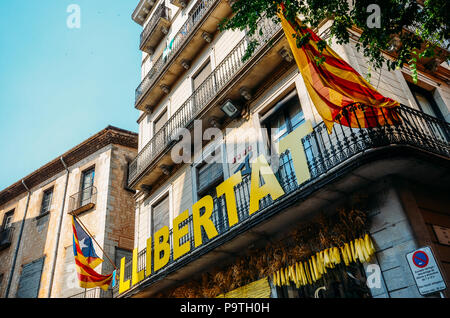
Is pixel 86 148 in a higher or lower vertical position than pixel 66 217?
higher

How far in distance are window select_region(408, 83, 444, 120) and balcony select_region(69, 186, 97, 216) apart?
1359 cm

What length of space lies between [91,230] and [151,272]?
20.9 ft

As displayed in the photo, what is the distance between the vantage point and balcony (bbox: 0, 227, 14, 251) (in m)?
20.0

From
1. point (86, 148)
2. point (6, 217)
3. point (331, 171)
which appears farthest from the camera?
point (6, 217)

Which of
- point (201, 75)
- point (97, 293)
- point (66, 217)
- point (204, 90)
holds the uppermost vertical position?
point (201, 75)

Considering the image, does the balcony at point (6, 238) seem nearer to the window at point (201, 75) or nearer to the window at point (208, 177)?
the window at point (208, 177)

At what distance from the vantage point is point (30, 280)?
1716 centimetres

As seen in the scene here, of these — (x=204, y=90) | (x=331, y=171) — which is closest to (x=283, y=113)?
(x=331, y=171)

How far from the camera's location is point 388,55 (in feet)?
33.7

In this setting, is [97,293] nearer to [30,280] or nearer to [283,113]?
[30,280]

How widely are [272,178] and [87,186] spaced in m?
12.7

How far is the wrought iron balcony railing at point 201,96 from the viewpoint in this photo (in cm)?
1100
